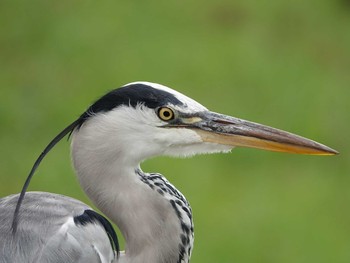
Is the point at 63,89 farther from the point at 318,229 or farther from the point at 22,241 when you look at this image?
the point at 22,241

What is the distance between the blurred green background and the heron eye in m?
1.60

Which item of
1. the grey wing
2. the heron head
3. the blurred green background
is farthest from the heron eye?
the blurred green background

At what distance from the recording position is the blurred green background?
136 inches

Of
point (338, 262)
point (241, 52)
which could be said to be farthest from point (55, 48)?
point (338, 262)

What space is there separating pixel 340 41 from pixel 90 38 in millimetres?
1344

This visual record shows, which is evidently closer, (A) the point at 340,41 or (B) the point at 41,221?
(B) the point at 41,221

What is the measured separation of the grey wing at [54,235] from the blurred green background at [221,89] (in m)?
1.49

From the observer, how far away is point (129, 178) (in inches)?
70.2

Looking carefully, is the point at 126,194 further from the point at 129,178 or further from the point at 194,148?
the point at 194,148

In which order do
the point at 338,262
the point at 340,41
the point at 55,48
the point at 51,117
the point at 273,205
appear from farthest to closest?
the point at 340,41 → the point at 55,48 → the point at 51,117 → the point at 273,205 → the point at 338,262

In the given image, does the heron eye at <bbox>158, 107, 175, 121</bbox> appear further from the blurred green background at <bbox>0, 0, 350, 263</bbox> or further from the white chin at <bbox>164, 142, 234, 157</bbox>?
the blurred green background at <bbox>0, 0, 350, 263</bbox>

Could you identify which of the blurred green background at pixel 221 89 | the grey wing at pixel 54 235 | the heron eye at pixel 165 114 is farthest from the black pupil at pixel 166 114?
the blurred green background at pixel 221 89

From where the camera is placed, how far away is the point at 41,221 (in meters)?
1.80

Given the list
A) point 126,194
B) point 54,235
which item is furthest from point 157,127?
point 54,235
